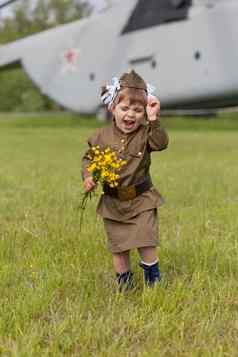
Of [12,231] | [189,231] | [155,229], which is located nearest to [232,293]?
[155,229]

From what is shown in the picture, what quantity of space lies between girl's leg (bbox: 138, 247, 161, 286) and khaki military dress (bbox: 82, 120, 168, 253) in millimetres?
56

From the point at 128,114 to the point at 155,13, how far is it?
19.1 m

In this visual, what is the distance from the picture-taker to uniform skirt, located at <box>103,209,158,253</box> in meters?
2.74

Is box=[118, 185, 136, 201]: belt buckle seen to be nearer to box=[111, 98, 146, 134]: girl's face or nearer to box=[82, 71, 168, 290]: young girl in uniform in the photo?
box=[82, 71, 168, 290]: young girl in uniform

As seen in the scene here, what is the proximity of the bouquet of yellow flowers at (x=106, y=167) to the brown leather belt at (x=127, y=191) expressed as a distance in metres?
0.04

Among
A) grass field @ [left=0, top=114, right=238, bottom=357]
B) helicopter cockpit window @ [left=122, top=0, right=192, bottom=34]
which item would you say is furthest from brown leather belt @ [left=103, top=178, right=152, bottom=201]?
helicopter cockpit window @ [left=122, top=0, right=192, bottom=34]

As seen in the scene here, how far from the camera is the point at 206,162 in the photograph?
381 inches

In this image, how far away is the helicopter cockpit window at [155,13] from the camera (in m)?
20.3

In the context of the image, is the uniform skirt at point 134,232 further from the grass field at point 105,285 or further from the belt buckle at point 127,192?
the grass field at point 105,285

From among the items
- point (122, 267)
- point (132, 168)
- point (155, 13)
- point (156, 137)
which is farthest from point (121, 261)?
point (155, 13)

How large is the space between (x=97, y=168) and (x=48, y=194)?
316 centimetres

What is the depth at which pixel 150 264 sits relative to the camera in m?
2.82

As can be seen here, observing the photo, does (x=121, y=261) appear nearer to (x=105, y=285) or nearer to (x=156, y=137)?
(x=105, y=285)

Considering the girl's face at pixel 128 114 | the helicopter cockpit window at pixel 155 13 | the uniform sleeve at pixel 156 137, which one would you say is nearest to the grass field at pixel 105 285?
the uniform sleeve at pixel 156 137
